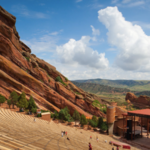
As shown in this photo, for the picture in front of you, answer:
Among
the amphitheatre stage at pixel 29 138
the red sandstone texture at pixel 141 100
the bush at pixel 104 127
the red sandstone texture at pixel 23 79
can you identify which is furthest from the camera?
the red sandstone texture at pixel 141 100

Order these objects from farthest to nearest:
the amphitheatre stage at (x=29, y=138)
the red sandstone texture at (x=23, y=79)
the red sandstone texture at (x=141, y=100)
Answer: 1. the red sandstone texture at (x=141, y=100)
2. the red sandstone texture at (x=23, y=79)
3. the amphitheatre stage at (x=29, y=138)

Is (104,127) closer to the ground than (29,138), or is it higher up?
closer to the ground

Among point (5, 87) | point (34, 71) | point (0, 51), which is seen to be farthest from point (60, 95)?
point (0, 51)

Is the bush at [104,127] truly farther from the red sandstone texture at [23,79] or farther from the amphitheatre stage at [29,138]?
the red sandstone texture at [23,79]

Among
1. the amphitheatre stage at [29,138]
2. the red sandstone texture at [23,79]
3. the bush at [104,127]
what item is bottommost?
the bush at [104,127]

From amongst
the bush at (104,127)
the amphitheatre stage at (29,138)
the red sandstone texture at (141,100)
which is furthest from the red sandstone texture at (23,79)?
the red sandstone texture at (141,100)

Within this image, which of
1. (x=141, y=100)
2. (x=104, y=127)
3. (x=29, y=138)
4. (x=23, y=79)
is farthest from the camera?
(x=141, y=100)

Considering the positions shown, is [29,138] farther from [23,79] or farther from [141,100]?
[141,100]

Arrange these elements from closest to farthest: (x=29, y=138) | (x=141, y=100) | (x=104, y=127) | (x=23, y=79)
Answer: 1. (x=29, y=138)
2. (x=104, y=127)
3. (x=23, y=79)
4. (x=141, y=100)

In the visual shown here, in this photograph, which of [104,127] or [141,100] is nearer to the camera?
[104,127]

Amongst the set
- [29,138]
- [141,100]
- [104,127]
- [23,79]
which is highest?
[23,79]

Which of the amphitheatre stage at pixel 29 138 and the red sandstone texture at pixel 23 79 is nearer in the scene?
the amphitheatre stage at pixel 29 138

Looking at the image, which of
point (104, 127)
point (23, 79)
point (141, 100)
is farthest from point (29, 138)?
point (141, 100)

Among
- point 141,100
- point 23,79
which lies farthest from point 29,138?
point 141,100
